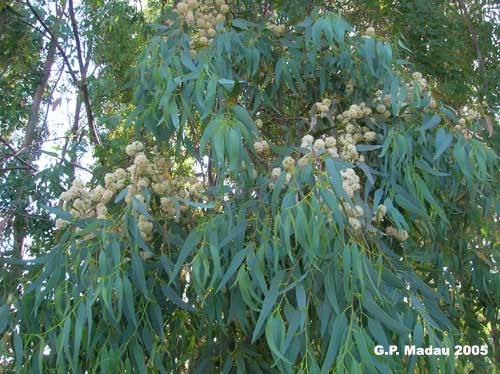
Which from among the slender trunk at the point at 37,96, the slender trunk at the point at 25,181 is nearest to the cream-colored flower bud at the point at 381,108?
the slender trunk at the point at 25,181

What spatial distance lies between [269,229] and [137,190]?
36 cm

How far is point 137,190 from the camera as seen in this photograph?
1.59 m

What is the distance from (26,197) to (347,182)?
2.26 m

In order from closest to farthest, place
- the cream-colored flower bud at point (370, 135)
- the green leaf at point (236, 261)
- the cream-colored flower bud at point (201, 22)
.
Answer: the green leaf at point (236, 261) → the cream-colored flower bud at point (370, 135) → the cream-colored flower bud at point (201, 22)

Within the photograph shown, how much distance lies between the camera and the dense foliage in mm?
1341

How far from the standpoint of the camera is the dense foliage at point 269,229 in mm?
1341

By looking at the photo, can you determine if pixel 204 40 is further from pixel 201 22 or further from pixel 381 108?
pixel 381 108

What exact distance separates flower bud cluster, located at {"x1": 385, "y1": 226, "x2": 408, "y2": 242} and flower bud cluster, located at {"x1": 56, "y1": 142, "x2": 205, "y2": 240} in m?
0.47

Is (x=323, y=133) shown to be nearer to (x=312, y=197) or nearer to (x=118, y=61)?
(x=312, y=197)

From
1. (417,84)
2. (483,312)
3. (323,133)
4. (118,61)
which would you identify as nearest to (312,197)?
Result: (323,133)

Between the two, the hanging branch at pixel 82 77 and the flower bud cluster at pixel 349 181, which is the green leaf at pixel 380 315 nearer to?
the flower bud cluster at pixel 349 181

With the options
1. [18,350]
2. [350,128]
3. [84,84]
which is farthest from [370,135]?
[84,84]

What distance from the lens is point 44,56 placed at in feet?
13.4

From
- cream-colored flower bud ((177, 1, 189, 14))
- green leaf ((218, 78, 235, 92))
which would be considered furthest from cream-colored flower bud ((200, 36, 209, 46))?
green leaf ((218, 78, 235, 92))
